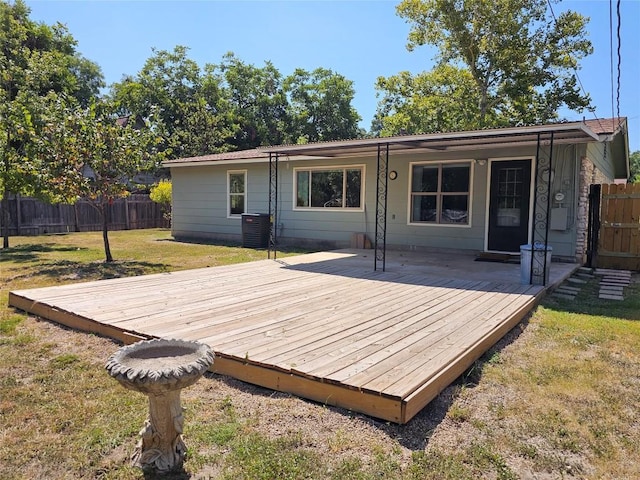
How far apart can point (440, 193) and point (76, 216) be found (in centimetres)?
1391

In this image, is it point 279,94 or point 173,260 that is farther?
point 279,94

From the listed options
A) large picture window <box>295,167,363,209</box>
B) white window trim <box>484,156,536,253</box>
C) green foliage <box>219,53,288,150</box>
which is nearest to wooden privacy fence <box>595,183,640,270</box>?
white window trim <box>484,156,536,253</box>

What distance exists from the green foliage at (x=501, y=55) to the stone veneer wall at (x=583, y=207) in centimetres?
924

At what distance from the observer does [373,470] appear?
2.06 metres

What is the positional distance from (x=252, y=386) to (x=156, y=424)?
1.00 m

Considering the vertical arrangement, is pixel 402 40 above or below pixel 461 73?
above

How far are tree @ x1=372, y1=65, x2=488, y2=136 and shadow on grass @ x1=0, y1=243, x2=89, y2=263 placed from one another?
41.8 feet

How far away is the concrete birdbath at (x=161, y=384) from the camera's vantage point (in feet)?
6.12

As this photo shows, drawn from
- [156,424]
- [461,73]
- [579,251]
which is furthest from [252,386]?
[461,73]

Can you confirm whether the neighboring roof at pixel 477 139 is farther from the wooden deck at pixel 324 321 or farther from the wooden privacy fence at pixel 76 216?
the wooden privacy fence at pixel 76 216

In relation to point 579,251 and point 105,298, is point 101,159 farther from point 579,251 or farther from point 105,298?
point 579,251

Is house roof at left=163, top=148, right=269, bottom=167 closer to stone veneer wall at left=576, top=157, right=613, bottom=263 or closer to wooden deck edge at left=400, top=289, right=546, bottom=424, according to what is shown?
stone veneer wall at left=576, top=157, right=613, bottom=263

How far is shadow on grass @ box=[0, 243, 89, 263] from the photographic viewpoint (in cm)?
920

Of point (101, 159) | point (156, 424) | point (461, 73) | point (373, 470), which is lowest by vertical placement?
point (373, 470)
